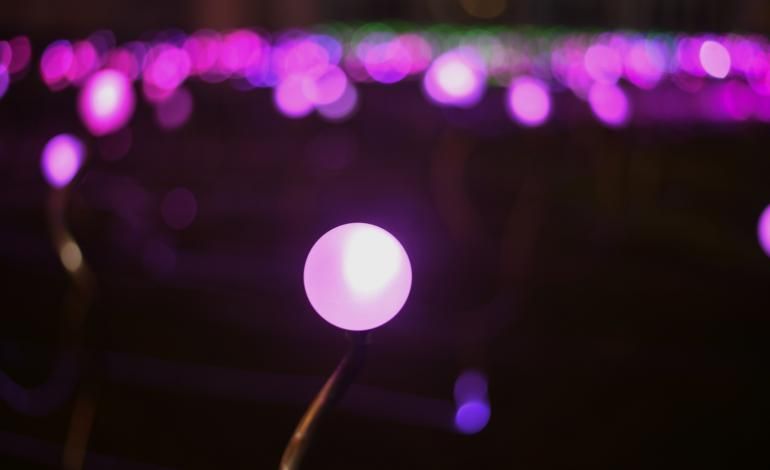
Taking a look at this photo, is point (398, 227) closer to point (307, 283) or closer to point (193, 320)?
point (193, 320)

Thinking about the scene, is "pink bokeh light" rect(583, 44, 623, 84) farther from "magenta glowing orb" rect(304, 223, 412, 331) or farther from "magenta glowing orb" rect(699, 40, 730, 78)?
"magenta glowing orb" rect(304, 223, 412, 331)

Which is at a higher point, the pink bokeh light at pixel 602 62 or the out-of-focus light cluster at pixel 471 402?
the pink bokeh light at pixel 602 62

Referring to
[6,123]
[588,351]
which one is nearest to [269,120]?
[6,123]

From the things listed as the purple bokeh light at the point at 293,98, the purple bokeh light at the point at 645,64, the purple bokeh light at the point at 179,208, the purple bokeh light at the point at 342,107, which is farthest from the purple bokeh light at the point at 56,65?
the purple bokeh light at the point at 645,64

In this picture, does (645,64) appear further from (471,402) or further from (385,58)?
(471,402)

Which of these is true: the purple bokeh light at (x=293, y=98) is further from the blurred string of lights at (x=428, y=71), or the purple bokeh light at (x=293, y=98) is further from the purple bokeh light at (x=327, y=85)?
the purple bokeh light at (x=327, y=85)
